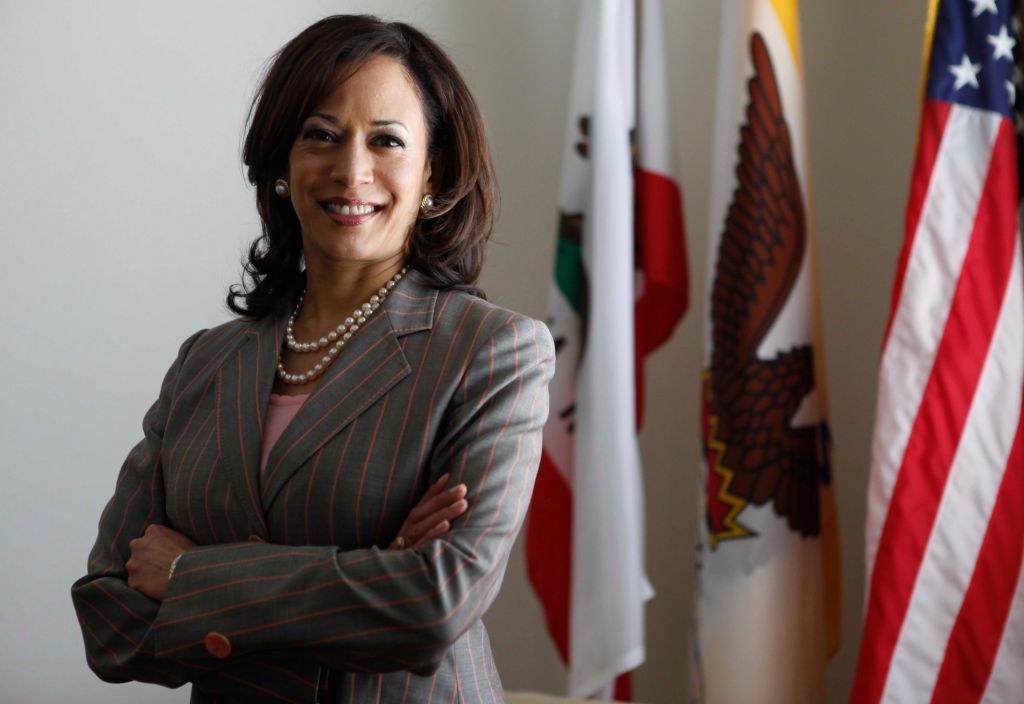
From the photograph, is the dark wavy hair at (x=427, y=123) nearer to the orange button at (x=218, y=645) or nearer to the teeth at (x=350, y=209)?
the teeth at (x=350, y=209)

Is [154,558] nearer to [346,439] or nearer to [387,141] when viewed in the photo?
[346,439]

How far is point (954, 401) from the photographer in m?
2.17

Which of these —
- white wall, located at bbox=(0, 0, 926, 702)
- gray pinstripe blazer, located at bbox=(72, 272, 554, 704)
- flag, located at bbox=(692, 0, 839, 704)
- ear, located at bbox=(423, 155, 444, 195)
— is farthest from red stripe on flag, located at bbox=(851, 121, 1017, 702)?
ear, located at bbox=(423, 155, 444, 195)

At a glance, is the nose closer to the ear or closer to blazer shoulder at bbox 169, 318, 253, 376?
the ear

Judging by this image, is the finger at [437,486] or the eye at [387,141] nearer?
the finger at [437,486]

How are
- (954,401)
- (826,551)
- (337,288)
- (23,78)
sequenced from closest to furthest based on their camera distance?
(337,288), (954,401), (826,551), (23,78)

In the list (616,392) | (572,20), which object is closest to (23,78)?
(572,20)

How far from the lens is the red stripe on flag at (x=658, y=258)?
8.57ft

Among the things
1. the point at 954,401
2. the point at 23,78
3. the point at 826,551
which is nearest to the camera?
the point at 954,401

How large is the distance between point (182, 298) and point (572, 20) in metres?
1.25

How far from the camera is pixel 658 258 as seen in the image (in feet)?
8.56

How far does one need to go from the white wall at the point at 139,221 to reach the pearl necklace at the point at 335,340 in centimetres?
148

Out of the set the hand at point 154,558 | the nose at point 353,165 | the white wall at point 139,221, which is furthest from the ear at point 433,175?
the white wall at point 139,221

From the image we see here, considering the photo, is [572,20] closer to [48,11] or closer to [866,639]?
[48,11]
